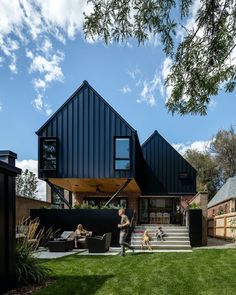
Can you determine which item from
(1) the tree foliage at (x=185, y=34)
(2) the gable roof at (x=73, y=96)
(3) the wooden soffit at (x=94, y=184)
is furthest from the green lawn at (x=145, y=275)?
(2) the gable roof at (x=73, y=96)

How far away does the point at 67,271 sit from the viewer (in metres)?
8.91

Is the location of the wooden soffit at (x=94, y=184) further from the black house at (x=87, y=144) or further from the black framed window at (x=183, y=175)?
the black framed window at (x=183, y=175)

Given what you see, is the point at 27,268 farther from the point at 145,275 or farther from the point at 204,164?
the point at 204,164

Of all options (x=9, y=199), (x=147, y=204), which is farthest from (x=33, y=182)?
(x=9, y=199)

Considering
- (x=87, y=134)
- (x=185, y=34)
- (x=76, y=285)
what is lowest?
(x=76, y=285)

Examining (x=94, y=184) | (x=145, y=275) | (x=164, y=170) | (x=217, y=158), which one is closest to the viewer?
(x=145, y=275)

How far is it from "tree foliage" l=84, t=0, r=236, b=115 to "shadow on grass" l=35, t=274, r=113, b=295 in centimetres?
369

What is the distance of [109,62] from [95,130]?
9.58m

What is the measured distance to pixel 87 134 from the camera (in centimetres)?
1902

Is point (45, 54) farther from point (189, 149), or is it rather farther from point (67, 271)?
→ point (189, 149)

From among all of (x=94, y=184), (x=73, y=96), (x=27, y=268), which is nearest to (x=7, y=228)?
(x=27, y=268)

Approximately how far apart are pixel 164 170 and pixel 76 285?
2017 centimetres

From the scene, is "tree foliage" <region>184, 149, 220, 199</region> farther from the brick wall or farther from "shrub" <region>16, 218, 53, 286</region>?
"shrub" <region>16, 218, 53, 286</region>

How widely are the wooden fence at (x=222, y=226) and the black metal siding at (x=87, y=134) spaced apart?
501 centimetres
